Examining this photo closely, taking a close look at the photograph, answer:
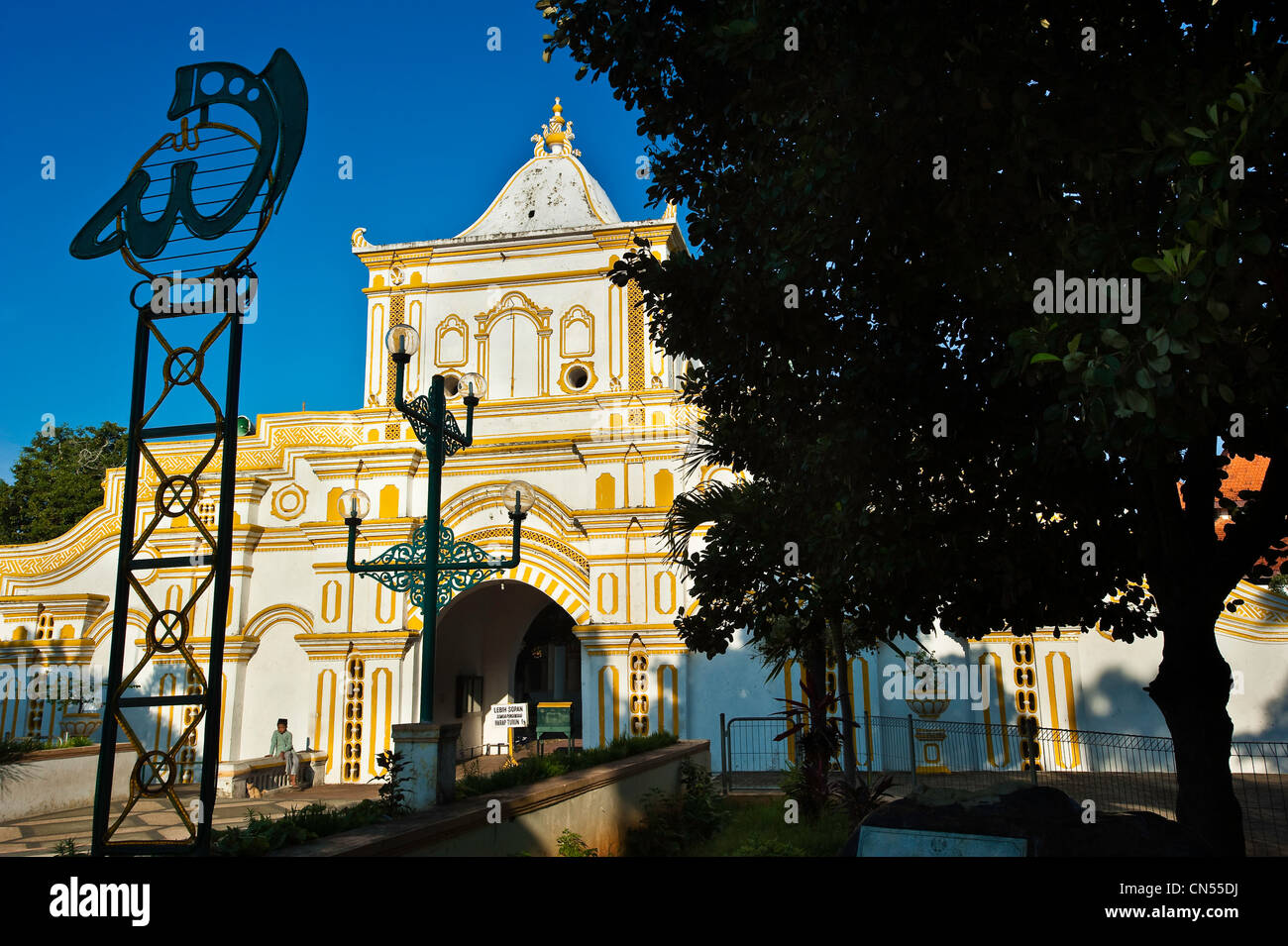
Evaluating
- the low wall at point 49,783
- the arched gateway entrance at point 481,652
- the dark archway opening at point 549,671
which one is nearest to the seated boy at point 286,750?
the low wall at point 49,783

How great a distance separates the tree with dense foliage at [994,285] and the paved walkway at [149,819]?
4328 millimetres

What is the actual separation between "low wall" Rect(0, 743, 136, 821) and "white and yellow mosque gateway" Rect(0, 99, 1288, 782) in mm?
4438

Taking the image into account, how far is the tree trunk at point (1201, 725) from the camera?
6453mm

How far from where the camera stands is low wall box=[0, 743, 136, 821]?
39.5 feet

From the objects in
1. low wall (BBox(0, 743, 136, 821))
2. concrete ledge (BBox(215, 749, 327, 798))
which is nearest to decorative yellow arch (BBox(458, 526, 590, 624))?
concrete ledge (BBox(215, 749, 327, 798))

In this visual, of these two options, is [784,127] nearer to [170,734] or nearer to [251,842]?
[251,842]

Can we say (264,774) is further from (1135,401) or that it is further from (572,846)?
(1135,401)

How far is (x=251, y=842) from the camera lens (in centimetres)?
514

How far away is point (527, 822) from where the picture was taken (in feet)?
23.5

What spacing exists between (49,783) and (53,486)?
2192 centimetres

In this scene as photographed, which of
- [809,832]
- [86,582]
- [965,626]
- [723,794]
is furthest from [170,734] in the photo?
[965,626]

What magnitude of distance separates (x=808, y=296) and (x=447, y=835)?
4189 millimetres

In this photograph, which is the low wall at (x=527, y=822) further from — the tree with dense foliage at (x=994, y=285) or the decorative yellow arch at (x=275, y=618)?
the decorative yellow arch at (x=275, y=618)

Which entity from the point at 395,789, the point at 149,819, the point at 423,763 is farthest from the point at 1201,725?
the point at 149,819
